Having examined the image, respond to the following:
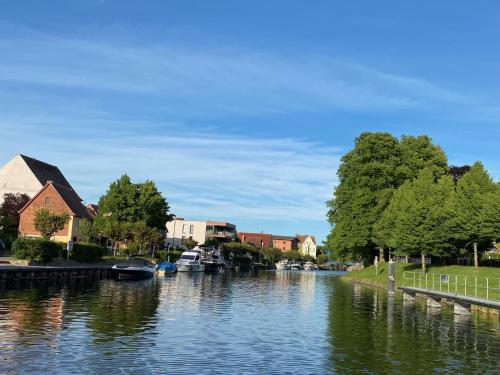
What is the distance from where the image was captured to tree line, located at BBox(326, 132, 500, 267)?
205 ft

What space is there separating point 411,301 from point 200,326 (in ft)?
88.4

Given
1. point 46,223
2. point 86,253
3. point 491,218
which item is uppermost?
point 491,218

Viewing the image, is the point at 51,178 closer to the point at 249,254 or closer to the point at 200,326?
the point at 249,254

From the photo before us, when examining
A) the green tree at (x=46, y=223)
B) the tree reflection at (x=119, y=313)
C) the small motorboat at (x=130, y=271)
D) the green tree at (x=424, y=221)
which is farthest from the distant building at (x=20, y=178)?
the green tree at (x=424, y=221)

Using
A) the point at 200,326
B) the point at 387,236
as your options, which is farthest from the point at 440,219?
the point at 200,326

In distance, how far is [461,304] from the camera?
4041 cm

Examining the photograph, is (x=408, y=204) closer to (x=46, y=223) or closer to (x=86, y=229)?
(x=46, y=223)

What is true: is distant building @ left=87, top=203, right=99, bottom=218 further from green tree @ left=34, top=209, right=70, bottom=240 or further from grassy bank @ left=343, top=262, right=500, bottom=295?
grassy bank @ left=343, top=262, right=500, bottom=295

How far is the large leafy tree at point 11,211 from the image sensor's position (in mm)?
98213

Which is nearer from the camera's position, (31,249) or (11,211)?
(31,249)

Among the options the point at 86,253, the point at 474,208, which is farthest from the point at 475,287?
the point at 86,253

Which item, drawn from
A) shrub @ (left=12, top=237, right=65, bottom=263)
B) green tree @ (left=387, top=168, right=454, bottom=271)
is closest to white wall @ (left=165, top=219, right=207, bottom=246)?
green tree @ (left=387, top=168, right=454, bottom=271)

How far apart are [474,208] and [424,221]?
19.4 feet

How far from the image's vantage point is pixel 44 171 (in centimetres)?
11925
